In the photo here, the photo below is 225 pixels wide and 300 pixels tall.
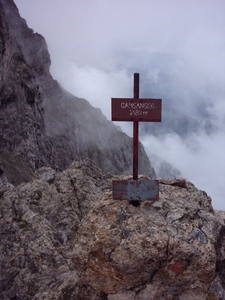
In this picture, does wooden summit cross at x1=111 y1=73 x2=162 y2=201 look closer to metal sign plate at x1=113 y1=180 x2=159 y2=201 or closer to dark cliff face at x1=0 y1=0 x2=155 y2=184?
metal sign plate at x1=113 y1=180 x2=159 y2=201

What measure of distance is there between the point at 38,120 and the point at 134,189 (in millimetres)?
82580

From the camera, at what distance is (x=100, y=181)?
83.2 ft

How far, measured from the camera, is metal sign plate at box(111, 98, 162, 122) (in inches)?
474

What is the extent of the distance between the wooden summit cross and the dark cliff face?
97.7ft

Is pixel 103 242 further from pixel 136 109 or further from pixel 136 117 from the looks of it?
pixel 136 109

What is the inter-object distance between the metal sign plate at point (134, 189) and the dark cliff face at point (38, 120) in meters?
29.6

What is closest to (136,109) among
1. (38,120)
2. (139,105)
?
(139,105)

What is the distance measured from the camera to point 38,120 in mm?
90938

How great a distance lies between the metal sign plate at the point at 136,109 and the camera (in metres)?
12.0

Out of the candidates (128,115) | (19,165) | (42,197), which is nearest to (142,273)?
(128,115)

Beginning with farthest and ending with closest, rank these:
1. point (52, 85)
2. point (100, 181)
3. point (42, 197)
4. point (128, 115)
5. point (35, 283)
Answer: point (52, 85) < point (100, 181) < point (42, 197) < point (35, 283) < point (128, 115)

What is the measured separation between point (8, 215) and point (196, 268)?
11567 mm

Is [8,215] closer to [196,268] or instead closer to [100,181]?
[100,181]

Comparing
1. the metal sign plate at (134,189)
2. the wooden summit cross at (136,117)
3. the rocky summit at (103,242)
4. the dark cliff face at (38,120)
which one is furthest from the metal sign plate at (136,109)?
the dark cliff face at (38,120)
